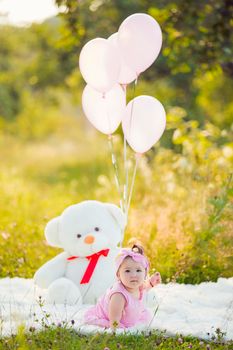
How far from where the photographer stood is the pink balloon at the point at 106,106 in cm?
471

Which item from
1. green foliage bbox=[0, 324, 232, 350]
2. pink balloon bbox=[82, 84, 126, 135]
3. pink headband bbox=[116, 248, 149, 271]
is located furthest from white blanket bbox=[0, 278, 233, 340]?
pink balloon bbox=[82, 84, 126, 135]

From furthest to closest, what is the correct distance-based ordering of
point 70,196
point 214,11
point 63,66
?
point 63,66, point 70,196, point 214,11

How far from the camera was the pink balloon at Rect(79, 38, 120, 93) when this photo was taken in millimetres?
4395

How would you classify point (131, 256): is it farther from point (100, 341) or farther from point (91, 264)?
point (91, 264)

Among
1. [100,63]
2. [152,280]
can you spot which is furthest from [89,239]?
[100,63]

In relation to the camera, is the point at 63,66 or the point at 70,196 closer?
the point at 70,196

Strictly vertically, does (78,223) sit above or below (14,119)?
above

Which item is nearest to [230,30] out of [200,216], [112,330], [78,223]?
[200,216]

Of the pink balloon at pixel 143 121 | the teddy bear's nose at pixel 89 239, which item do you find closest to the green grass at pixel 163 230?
the teddy bear's nose at pixel 89 239

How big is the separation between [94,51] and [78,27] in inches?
126

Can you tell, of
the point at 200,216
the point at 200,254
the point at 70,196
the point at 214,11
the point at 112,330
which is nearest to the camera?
the point at 112,330

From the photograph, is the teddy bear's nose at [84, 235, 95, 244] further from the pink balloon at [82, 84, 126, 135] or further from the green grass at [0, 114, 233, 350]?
the pink balloon at [82, 84, 126, 135]

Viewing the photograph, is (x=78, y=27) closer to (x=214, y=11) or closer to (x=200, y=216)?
(x=214, y=11)

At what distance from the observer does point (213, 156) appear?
21.8 ft
